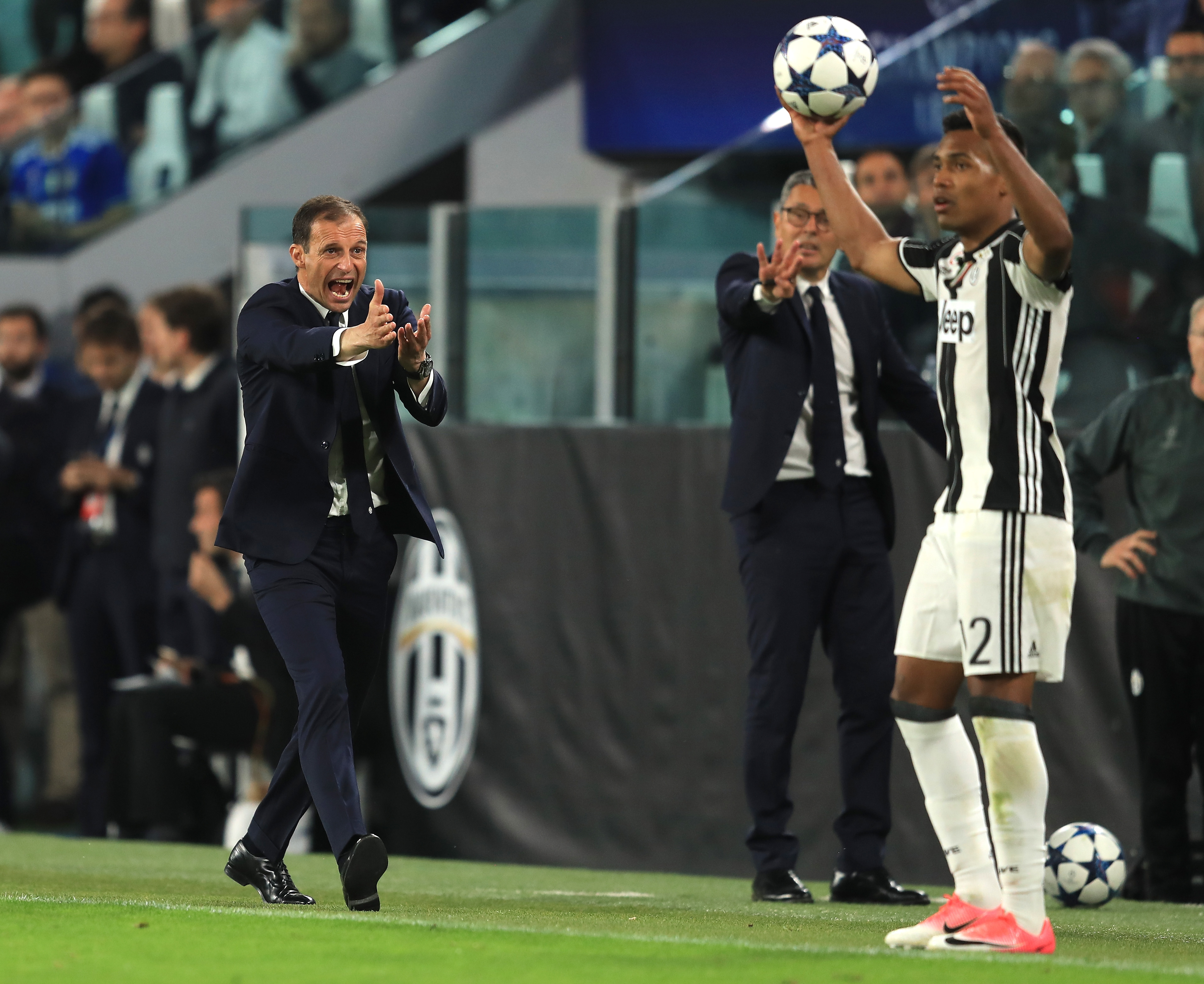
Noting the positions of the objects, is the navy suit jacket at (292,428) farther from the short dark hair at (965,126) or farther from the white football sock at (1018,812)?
the white football sock at (1018,812)

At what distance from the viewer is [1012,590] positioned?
17.9ft

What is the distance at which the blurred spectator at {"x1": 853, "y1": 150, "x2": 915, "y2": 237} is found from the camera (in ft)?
28.9

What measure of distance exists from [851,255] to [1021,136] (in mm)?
578

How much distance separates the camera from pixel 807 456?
738 cm

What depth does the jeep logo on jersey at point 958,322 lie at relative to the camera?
5.64 metres

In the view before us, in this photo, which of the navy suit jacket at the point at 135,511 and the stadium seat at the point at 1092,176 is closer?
the stadium seat at the point at 1092,176

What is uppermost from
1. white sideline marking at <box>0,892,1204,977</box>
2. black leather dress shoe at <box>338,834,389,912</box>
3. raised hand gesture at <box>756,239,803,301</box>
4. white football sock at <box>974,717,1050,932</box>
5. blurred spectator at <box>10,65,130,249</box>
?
blurred spectator at <box>10,65,130,249</box>

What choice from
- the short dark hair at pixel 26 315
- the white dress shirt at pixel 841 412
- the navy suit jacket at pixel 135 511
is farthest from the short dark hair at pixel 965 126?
the short dark hair at pixel 26 315

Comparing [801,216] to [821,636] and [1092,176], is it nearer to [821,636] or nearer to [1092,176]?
[821,636]

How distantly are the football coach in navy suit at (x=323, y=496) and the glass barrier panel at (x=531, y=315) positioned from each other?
3.31 metres

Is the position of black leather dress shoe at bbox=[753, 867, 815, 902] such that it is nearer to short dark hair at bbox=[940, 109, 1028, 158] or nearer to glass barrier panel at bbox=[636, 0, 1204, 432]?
glass barrier panel at bbox=[636, 0, 1204, 432]

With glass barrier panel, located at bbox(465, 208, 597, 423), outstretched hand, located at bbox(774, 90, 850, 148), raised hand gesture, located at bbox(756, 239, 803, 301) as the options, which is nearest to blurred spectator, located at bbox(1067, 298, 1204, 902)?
raised hand gesture, located at bbox(756, 239, 803, 301)

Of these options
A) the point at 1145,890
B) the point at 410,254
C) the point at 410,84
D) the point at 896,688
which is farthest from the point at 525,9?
the point at 896,688

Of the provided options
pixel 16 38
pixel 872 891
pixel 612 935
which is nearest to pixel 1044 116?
pixel 872 891
